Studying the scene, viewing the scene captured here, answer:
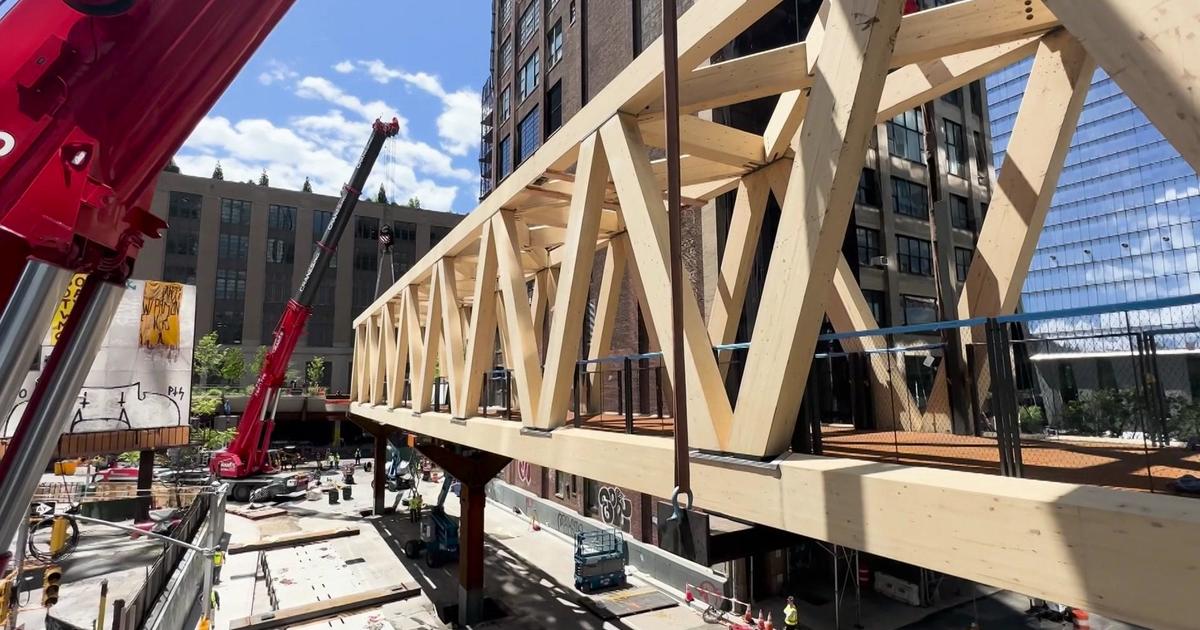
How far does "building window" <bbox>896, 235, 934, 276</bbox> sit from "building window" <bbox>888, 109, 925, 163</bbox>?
3.54 meters

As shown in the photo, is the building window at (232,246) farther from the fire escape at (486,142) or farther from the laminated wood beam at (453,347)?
the laminated wood beam at (453,347)

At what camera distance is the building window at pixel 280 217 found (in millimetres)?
66812

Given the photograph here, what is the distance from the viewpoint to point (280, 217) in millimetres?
67375

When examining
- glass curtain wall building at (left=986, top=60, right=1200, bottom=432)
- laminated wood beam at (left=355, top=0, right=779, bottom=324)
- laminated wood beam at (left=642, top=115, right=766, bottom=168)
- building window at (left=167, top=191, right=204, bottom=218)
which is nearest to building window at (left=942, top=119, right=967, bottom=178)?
Answer: laminated wood beam at (left=642, top=115, right=766, bottom=168)

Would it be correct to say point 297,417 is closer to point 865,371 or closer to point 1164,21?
point 865,371

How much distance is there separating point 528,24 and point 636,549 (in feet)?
97.9

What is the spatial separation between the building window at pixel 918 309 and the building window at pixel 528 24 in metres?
24.1

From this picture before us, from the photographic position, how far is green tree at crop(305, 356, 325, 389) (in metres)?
63.1

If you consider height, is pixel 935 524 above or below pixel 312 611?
above

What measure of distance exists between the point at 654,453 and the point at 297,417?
52.1 m

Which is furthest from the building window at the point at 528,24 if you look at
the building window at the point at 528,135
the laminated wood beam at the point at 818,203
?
the laminated wood beam at the point at 818,203

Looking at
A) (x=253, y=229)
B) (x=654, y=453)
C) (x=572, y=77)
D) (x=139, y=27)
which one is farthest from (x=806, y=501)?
(x=253, y=229)

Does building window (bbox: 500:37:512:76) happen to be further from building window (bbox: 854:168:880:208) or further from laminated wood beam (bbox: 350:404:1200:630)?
laminated wood beam (bbox: 350:404:1200:630)

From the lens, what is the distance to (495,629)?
50.3ft
